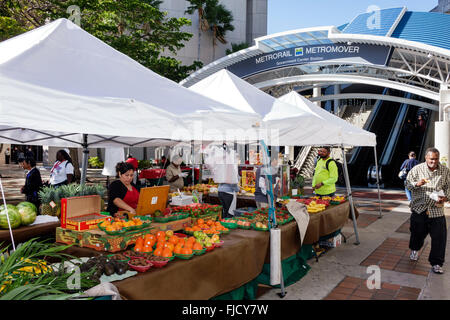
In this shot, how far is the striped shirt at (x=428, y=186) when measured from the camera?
5500 millimetres

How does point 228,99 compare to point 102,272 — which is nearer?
point 102,272

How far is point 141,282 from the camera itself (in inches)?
110

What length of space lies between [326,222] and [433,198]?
1.68 metres

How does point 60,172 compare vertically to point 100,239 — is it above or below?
above

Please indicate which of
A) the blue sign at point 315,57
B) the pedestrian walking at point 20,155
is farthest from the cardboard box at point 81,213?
the pedestrian walking at point 20,155

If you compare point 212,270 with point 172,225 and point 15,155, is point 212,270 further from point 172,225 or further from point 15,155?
point 15,155

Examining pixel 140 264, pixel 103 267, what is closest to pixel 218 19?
pixel 140 264

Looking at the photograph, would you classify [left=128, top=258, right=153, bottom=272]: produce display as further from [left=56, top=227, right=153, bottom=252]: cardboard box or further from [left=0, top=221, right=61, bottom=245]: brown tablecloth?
[left=0, top=221, right=61, bottom=245]: brown tablecloth

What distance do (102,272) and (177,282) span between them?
2.18 feet

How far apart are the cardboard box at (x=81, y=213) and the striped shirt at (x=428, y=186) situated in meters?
4.75

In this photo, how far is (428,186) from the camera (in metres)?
5.60

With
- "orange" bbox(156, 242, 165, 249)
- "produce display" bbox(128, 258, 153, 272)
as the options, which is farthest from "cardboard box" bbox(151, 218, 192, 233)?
"produce display" bbox(128, 258, 153, 272)
